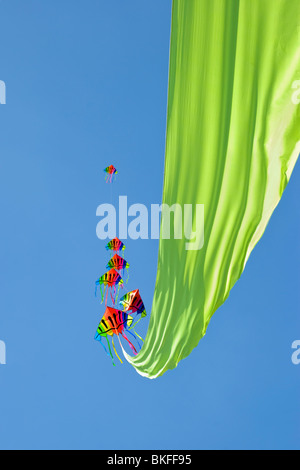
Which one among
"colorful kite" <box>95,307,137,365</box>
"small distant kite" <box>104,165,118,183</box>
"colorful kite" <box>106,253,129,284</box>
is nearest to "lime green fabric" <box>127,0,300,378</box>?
"colorful kite" <box>95,307,137,365</box>

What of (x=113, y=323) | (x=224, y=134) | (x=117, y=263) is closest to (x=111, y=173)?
(x=117, y=263)

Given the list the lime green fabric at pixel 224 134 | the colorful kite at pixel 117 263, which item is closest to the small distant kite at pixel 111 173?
the colorful kite at pixel 117 263

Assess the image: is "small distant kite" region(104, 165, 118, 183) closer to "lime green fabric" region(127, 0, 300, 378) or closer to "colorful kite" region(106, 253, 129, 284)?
"colorful kite" region(106, 253, 129, 284)

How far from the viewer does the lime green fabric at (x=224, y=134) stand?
3.37 feet

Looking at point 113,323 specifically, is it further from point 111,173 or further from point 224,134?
point 224,134

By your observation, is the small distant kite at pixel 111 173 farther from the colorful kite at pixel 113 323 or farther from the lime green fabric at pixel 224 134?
the lime green fabric at pixel 224 134

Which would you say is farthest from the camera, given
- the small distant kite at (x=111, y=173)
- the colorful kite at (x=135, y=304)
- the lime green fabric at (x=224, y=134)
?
the small distant kite at (x=111, y=173)

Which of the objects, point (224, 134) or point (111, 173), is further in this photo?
point (111, 173)

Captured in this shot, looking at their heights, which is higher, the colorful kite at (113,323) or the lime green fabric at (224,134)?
the colorful kite at (113,323)

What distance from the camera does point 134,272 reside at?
18.0 ft

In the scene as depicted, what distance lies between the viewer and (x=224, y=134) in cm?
122

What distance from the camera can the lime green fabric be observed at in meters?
1.03

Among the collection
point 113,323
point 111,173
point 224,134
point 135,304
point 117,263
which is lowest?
point 224,134

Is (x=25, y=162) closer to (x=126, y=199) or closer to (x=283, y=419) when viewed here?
(x=126, y=199)
